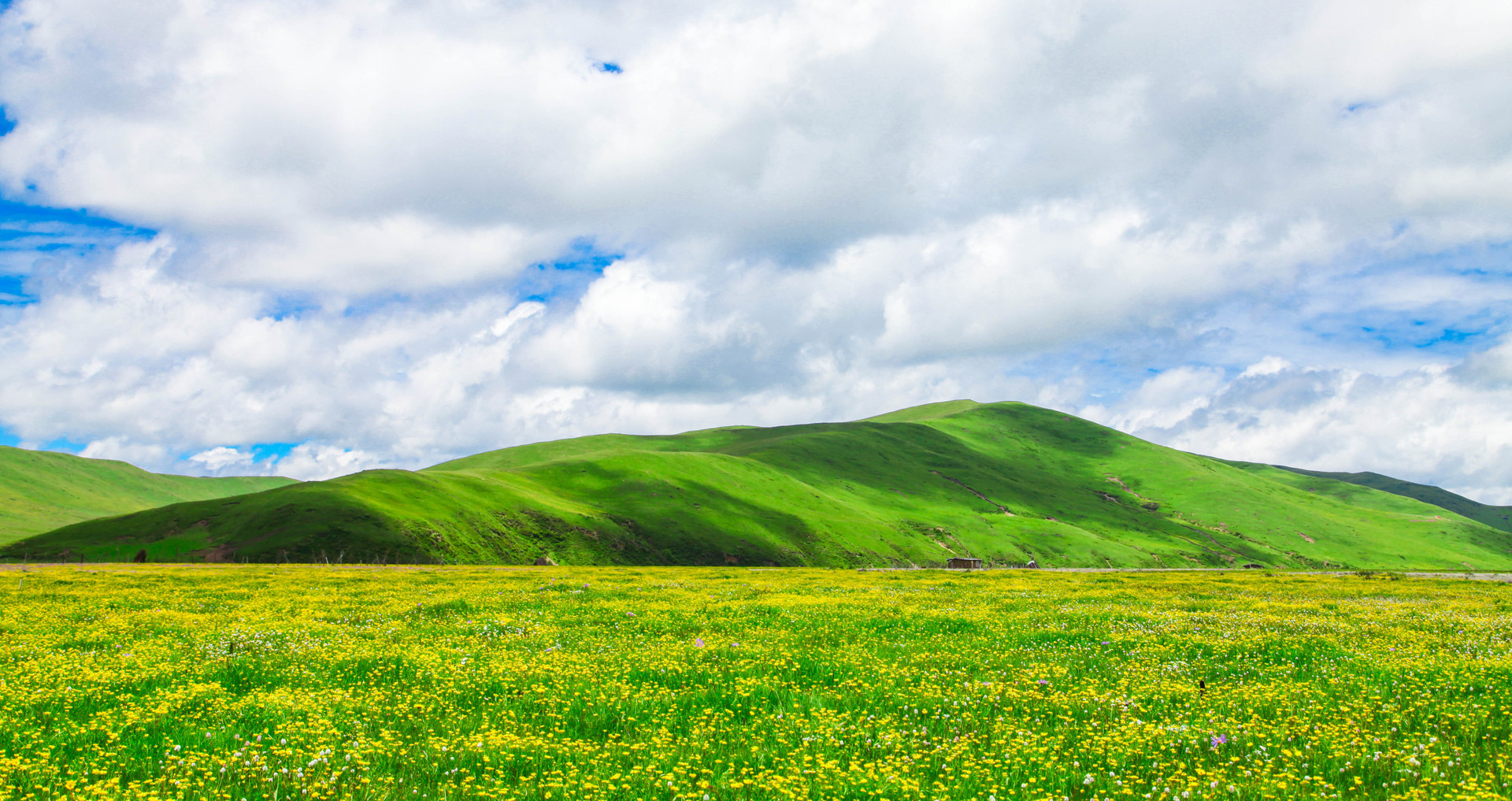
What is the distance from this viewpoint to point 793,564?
19150cm

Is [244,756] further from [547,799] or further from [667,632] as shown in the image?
[667,632]

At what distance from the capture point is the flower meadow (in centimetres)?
877

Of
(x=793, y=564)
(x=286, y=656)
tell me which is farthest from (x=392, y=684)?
(x=793, y=564)

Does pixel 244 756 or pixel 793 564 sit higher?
pixel 244 756

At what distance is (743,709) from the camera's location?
1227 centimetres

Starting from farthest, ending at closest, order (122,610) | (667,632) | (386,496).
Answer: (386,496), (122,610), (667,632)

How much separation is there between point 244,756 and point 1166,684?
15.0 meters

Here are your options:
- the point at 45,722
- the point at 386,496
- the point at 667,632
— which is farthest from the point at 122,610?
the point at 386,496

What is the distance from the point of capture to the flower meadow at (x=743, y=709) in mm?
8773

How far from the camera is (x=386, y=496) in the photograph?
165 m

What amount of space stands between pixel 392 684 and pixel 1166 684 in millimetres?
14515

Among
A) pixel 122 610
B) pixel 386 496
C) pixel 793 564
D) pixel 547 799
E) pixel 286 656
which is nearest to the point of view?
pixel 547 799

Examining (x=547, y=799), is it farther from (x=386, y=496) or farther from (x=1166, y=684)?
(x=386, y=496)

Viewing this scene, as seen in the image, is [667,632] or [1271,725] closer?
[1271,725]
